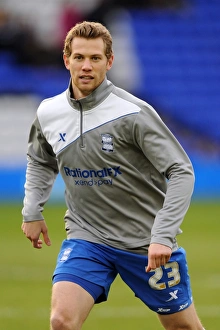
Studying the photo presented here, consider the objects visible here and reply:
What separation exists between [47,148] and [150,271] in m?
1.14

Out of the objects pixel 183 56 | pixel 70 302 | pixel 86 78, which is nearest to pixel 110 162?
pixel 86 78

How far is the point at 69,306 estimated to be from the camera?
211 inches

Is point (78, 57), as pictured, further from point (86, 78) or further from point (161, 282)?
point (161, 282)

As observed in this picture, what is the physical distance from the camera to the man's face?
5.68 metres

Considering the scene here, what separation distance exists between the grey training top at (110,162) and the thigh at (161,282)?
10cm

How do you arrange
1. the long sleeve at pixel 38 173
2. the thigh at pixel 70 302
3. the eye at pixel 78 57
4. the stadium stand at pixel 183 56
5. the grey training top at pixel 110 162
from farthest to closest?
the stadium stand at pixel 183 56 → the long sleeve at pixel 38 173 → the eye at pixel 78 57 → the grey training top at pixel 110 162 → the thigh at pixel 70 302

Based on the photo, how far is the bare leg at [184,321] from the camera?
5.79m

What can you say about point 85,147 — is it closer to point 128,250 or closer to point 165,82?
point 128,250

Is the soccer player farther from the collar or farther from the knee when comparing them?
the knee

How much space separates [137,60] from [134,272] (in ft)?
59.7

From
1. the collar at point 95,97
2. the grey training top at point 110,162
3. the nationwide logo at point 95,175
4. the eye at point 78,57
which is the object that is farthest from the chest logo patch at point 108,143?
the eye at point 78,57

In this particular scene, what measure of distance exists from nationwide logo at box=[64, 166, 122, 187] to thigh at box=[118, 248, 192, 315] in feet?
1.64

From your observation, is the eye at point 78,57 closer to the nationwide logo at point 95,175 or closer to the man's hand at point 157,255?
the nationwide logo at point 95,175

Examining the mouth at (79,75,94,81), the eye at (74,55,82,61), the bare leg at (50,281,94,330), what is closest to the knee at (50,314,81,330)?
the bare leg at (50,281,94,330)
